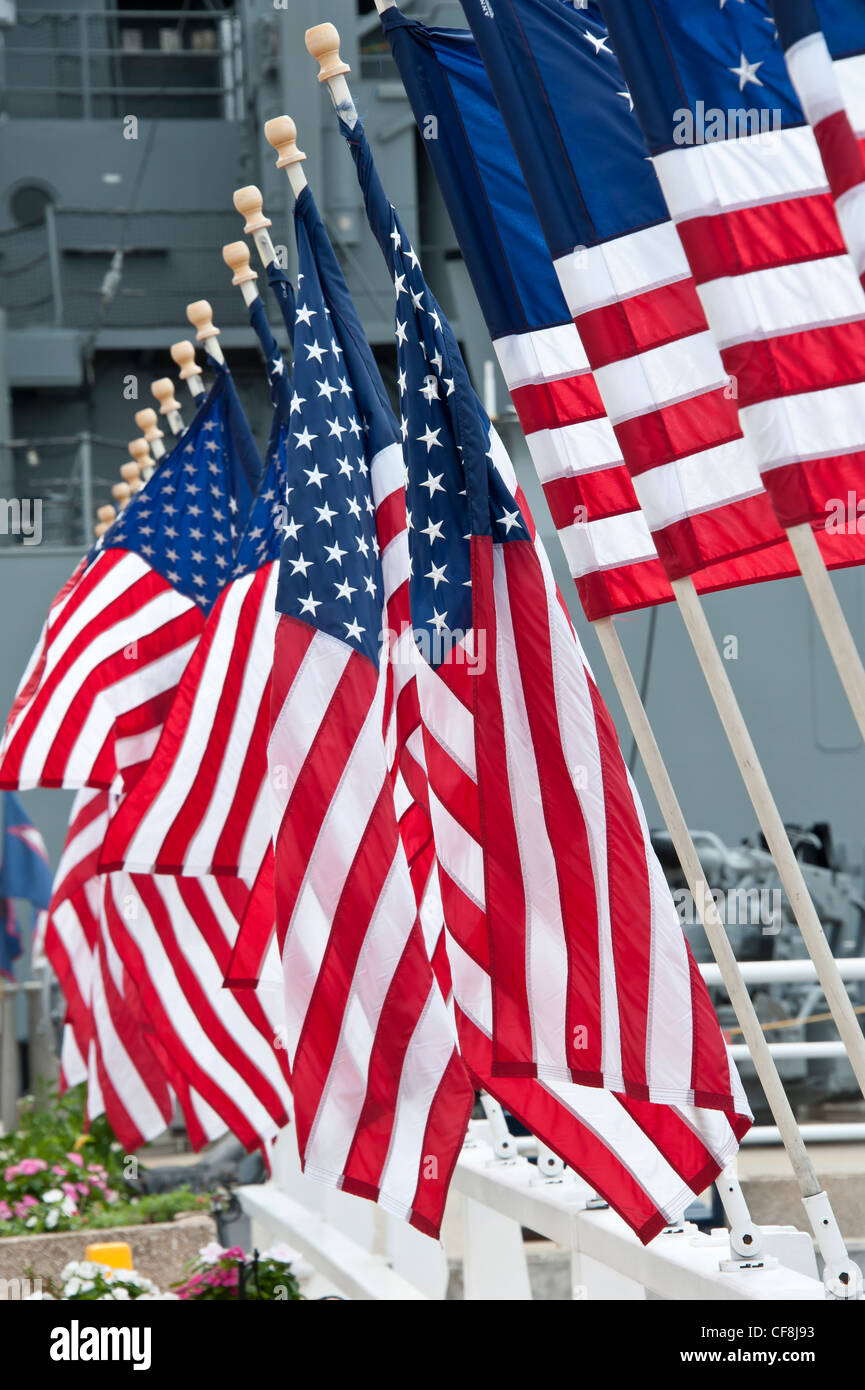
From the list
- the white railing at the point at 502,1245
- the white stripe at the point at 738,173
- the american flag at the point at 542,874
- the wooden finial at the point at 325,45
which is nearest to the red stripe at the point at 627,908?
the american flag at the point at 542,874

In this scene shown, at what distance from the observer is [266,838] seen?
245 inches

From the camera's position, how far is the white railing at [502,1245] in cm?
430

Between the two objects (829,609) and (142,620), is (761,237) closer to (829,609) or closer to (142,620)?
(829,609)

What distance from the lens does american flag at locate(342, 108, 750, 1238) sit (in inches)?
159

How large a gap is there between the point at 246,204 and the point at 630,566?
217 cm

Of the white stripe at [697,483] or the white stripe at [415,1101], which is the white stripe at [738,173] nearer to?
the white stripe at [697,483]

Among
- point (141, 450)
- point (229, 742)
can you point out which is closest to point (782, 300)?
point (229, 742)

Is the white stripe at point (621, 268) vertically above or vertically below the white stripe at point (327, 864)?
above

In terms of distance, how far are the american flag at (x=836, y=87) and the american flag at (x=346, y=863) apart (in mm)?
2313

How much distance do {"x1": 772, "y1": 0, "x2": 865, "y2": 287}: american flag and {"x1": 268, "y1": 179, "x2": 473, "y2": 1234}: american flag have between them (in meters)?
2.31

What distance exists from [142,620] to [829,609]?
4.66 meters

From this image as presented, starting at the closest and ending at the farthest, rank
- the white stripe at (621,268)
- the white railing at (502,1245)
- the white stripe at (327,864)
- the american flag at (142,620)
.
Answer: the white stripe at (621,268) → the white railing at (502,1245) → the white stripe at (327,864) → the american flag at (142,620)

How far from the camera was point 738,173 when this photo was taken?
3.30m
